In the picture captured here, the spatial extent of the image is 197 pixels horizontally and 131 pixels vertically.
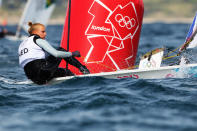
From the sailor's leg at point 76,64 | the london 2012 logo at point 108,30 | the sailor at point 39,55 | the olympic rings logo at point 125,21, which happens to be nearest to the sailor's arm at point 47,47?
the sailor at point 39,55

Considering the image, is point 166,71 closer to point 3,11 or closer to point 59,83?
point 59,83

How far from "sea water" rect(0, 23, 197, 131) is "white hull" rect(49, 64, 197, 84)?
0.35 feet

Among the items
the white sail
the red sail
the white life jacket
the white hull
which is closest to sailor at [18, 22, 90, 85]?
the white life jacket

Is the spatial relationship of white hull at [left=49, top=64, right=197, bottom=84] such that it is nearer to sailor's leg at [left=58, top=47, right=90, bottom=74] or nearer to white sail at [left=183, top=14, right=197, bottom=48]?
sailor's leg at [left=58, top=47, right=90, bottom=74]

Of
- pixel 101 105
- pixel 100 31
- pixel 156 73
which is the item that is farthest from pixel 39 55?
pixel 156 73

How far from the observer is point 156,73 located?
21.0 feet

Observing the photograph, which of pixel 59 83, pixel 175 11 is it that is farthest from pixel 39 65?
pixel 175 11

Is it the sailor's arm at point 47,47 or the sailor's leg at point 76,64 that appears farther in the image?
the sailor's leg at point 76,64

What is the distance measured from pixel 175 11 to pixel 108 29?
143 meters

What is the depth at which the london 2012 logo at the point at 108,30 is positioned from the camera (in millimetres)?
7219

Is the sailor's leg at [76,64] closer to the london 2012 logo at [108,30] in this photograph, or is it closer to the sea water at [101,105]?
the sea water at [101,105]

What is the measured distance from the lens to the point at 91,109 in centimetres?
457

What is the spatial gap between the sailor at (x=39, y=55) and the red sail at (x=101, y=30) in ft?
3.28

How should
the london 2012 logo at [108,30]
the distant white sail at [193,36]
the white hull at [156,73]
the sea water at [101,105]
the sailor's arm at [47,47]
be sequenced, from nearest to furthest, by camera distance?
the sea water at [101,105] < the sailor's arm at [47,47] < the white hull at [156,73] < the distant white sail at [193,36] < the london 2012 logo at [108,30]
